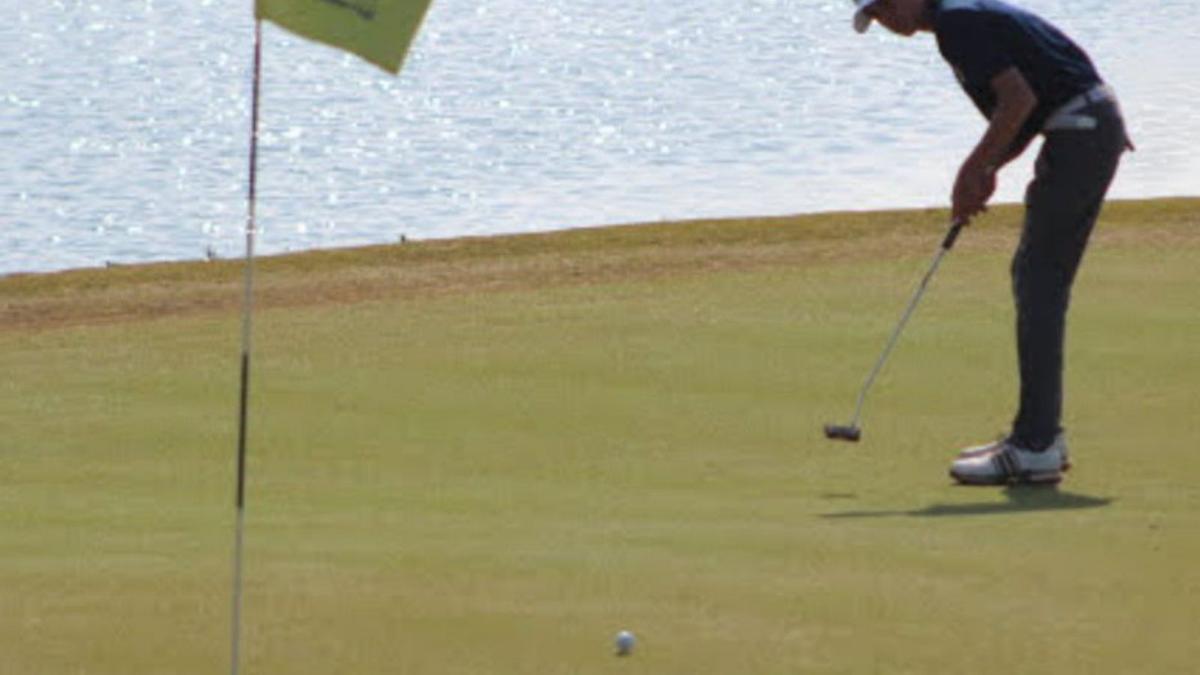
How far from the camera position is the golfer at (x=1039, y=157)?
760 centimetres

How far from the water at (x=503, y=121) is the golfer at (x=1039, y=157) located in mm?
11484

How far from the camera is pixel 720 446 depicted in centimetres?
841

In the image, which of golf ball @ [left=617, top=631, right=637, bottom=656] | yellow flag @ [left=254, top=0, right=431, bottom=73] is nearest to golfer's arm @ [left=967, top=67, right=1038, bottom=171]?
yellow flag @ [left=254, top=0, right=431, bottom=73]

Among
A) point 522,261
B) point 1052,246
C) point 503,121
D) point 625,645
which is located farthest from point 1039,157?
point 503,121

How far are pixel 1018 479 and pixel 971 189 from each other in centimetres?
71

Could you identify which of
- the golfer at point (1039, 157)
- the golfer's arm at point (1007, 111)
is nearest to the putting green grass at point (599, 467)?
the golfer at point (1039, 157)

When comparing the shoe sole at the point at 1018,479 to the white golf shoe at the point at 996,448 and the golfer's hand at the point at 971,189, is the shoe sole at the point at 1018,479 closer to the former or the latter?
the white golf shoe at the point at 996,448

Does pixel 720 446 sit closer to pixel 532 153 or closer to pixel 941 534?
pixel 941 534

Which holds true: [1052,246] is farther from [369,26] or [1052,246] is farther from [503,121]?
[503,121]

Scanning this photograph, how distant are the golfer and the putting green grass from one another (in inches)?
7.3

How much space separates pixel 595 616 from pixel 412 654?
1.38 ft

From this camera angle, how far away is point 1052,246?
7898mm

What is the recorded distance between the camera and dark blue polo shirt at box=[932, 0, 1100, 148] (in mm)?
7590

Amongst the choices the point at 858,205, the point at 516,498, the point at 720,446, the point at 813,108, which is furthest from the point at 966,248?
the point at 813,108
